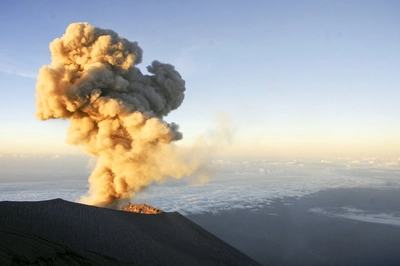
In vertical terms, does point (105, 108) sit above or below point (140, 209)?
above

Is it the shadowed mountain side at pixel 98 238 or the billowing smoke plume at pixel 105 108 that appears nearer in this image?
the shadowed mountain side at pixel 98 238

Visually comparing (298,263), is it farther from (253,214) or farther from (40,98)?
(40,98)

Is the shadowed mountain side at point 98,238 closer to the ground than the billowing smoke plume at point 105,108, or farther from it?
closer to the ground

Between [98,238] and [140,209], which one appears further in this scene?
[140,209]

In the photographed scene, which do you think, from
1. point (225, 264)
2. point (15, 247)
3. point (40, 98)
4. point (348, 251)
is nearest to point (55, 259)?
point (15, 247)
